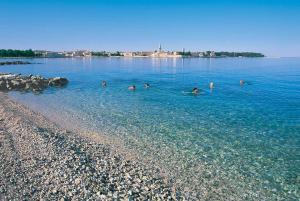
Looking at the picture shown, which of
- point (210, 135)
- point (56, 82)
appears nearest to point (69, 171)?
point (210, 135)

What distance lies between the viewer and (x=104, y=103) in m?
42.1

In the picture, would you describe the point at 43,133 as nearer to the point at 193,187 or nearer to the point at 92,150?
the point at 92,150

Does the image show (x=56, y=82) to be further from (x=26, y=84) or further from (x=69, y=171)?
(x=69, y=171)

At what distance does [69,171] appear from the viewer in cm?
1617

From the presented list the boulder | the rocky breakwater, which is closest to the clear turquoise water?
the rocky breakwater

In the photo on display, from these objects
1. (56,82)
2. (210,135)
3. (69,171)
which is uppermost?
(56,82)

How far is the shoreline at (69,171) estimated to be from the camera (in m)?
13.8

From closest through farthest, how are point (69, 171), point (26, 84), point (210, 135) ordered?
1. point (69, 171)
2. point (210, 135)
3. point (26, 84)

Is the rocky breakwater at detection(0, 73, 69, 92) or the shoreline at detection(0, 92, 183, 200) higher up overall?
the rocky breakwater at detection(0, 73, 69, 92)

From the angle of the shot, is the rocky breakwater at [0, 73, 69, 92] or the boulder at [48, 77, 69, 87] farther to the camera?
the boulder at [48, 77, 69, 87]

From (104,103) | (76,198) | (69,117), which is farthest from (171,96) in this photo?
(76,198)

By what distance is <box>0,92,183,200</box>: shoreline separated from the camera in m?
13.8

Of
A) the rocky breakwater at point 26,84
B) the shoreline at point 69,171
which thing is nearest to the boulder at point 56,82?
the rocky breakwater at point 26,84

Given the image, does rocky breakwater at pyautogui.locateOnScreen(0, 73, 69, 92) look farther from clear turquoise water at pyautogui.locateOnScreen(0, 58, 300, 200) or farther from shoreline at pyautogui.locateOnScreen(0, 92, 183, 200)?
shoreline at pyautogui.locateOnScreen(0, 92, 183, 200)
